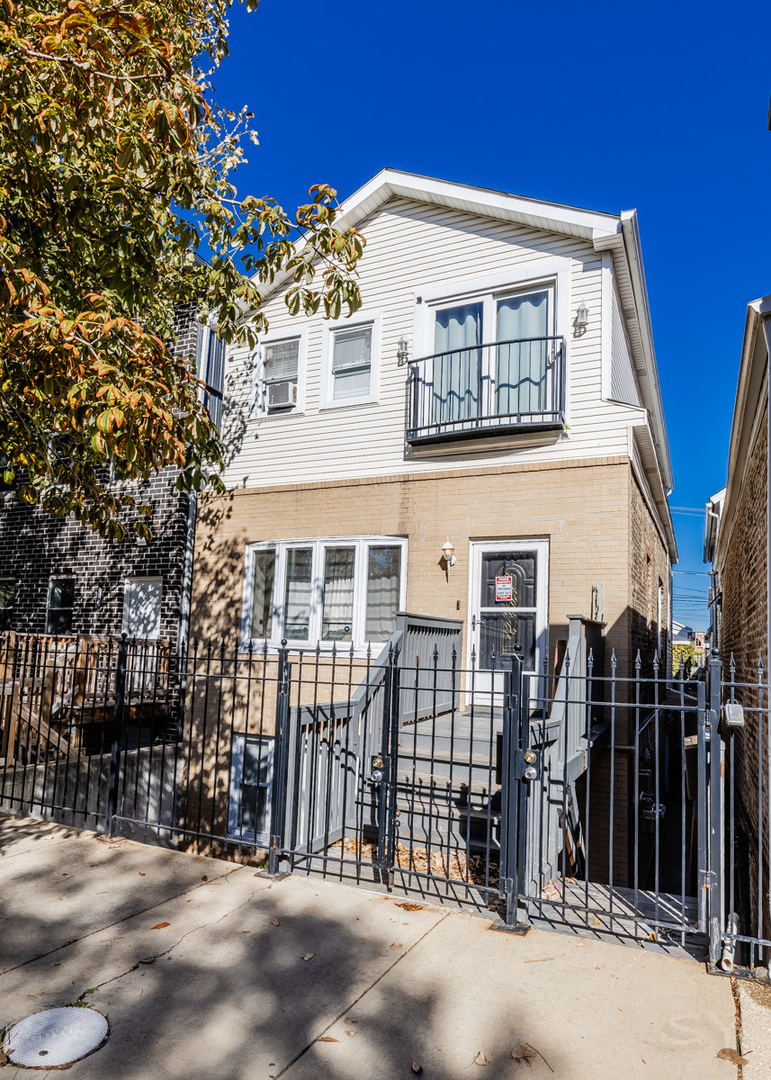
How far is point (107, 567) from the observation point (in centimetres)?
1356

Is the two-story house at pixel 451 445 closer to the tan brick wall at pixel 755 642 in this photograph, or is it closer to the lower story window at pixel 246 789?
the lower story window at pixel 246 789

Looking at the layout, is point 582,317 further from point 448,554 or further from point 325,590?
point 325,590

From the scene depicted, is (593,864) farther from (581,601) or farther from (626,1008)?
(626,1008)

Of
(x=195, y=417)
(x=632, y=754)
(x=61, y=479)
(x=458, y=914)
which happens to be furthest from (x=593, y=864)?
(x=61, y=479)

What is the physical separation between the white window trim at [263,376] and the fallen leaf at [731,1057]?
1036 centimetres

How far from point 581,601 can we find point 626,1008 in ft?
19.6

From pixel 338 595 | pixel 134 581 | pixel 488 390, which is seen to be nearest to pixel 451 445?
pixel 488 390

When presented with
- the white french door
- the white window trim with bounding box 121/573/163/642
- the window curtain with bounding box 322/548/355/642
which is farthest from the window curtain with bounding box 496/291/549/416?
the white window trim with bounding box 121/573/163/642

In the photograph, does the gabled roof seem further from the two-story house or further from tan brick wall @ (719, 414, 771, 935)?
tan brick wall @ (719, 414, 771, 935)

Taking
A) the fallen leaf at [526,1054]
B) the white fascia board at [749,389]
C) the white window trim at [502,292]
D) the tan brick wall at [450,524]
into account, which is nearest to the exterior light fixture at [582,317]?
the white window trim at [502,292]

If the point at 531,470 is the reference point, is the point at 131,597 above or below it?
below

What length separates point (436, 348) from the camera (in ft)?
36.9

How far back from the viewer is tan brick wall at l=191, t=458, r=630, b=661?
9.35 m

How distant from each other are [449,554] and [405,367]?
10.2 ft
